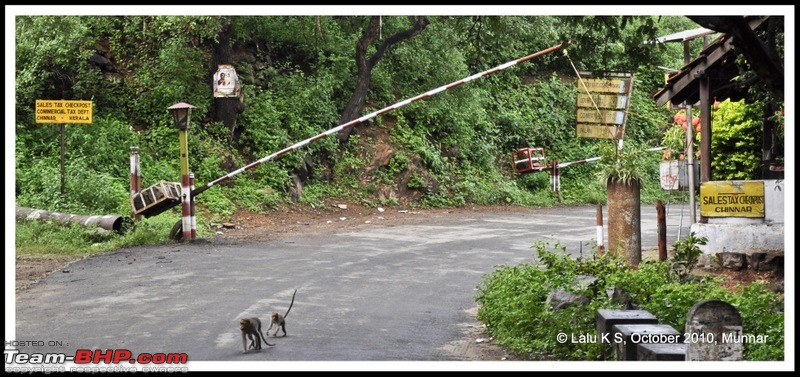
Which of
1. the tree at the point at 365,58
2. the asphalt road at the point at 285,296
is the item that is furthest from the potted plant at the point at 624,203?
the tree at the point at 365,58

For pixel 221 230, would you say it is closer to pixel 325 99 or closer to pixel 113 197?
pixel 113 197

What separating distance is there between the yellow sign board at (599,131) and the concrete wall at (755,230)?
821cm

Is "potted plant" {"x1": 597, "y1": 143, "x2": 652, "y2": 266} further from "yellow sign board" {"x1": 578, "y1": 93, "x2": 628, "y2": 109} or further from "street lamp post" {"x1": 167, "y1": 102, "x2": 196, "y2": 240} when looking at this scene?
"yellow sign board" {"x1": 578, "y1": 93, "x2": 628, "y2": 109}

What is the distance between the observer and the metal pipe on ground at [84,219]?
1573cm

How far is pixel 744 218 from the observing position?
13.8 m

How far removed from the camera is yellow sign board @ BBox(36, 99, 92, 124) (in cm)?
1705

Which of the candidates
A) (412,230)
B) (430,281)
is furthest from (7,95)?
(412,230)

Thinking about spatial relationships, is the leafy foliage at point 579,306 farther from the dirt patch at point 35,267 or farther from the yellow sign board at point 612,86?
the yellow sign board at point 612,86

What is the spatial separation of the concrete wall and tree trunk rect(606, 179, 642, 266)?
108cm

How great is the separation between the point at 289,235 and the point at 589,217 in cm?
840

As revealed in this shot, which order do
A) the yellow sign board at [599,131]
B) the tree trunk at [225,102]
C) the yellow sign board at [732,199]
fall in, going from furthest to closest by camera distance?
the yellow sign board at [599,131] → the tree trunk at [225,102] → the yellow sign board at [732,199]

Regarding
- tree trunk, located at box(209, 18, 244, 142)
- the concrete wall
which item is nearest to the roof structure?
the concrete wall

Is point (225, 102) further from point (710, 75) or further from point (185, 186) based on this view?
point (710, 75)

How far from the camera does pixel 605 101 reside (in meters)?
24.3
